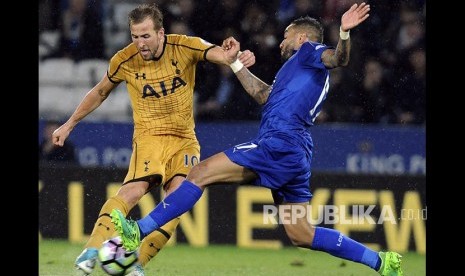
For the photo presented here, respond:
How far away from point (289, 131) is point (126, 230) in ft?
3.98

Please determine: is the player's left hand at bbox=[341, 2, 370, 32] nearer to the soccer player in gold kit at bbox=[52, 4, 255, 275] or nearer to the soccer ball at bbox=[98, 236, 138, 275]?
the soccer player in gold kit at bbox=[52, 4, 255, 275]

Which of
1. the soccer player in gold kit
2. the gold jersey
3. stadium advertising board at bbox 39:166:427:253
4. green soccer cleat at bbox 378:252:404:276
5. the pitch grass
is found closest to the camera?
green soccer cleat at bbox 378:252:404:276

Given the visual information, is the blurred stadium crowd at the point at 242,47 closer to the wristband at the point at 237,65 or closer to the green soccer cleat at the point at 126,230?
the wristband at the point at 237,65

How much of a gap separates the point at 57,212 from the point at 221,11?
2315 mm

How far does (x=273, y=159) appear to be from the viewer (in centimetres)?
669

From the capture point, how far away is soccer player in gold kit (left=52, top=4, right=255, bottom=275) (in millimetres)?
7332

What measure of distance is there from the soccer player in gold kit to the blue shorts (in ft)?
2.56

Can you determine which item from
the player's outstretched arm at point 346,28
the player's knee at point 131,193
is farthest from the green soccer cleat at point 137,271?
the player's outstretched arm at point 346,28

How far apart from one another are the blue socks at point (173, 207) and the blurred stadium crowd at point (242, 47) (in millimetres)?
2970

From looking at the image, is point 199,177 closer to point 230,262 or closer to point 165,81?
point 165,81

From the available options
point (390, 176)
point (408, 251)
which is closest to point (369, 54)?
point (390, 176)

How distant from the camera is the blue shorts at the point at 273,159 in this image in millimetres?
6656

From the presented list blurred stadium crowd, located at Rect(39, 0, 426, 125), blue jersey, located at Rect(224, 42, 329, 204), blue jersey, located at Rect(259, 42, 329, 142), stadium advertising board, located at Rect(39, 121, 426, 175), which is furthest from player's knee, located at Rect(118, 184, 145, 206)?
blurred stadium crowd, located at Rect(39, 0, 426, 125)

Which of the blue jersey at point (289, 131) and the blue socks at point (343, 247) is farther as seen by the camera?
the blue socks at point (343, 247)
